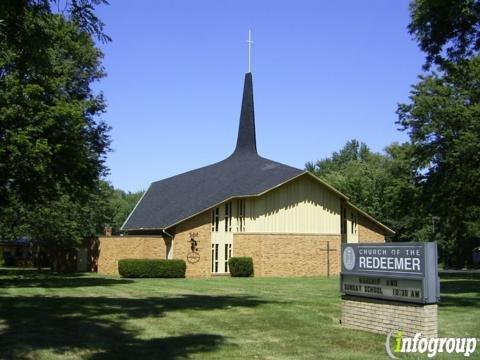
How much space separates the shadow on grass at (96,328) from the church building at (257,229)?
21.3 m

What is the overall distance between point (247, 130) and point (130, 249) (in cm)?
1372

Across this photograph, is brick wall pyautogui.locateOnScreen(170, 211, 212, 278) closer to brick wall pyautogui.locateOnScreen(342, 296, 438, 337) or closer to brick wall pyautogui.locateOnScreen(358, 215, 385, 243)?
brick wall pyautogui.locateOnScreen(358, 215, 385, 243)

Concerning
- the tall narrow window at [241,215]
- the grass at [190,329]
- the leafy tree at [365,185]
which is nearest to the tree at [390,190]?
the leafy tree at [365,185]

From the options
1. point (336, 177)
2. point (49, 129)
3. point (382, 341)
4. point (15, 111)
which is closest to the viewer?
point (382, 341)

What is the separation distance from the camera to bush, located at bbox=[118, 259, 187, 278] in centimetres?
3712

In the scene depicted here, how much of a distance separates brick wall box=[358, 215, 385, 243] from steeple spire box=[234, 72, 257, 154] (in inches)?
390

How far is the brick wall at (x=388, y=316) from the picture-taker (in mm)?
11039

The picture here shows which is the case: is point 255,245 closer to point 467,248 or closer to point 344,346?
point 344,346

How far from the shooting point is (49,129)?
86.4 feet

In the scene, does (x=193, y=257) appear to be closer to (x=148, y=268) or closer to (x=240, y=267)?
(x=240, y=267)

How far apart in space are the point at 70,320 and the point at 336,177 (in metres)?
63.9

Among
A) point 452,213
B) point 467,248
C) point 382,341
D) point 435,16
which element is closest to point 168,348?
point 382,341

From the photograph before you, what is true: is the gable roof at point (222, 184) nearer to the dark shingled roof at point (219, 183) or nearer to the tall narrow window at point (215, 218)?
the dark shingled roof at point (219, 183)

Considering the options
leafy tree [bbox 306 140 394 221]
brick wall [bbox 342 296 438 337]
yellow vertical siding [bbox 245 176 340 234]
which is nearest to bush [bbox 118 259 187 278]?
yellow vertical siding [bbox 245 176 340 234]
